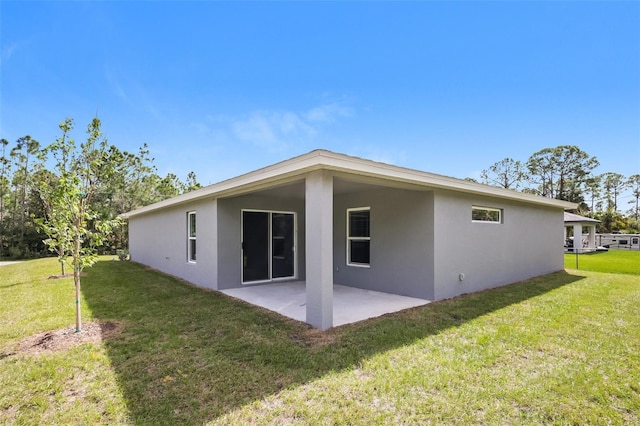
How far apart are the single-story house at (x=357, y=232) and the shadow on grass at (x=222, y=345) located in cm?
66

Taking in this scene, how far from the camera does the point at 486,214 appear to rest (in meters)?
8.53

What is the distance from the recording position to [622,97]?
42.9 feet

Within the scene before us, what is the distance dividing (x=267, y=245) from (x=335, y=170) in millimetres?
4884

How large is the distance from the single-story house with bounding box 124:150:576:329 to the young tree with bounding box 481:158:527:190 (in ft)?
108

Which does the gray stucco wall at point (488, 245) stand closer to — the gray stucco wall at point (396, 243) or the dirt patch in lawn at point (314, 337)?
the gray stucco wall at point (396, 243)

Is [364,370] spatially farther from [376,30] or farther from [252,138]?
[252,138]

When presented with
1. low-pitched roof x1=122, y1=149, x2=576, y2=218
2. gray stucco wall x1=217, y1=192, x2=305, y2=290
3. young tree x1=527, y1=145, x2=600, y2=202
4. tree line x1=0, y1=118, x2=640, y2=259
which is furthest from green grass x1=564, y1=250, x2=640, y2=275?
young tree x1=527, y1=145, x2=600, y2=202

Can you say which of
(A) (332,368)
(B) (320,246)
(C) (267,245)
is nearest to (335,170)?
(B) (320,246)

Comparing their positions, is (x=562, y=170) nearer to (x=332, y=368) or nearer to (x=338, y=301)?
(x=338, y=301)

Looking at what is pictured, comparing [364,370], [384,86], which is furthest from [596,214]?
[364,370]

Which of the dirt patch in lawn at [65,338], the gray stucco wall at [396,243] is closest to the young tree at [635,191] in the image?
→ the gray stucco wall at [396,243]

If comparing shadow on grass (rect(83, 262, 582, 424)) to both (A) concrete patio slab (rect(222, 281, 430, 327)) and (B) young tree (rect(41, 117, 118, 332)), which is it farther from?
(B) young tree (rect(41, 117, 118, 332))

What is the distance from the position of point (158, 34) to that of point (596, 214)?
4132 centimetres

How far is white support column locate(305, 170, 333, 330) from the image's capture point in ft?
15.1
